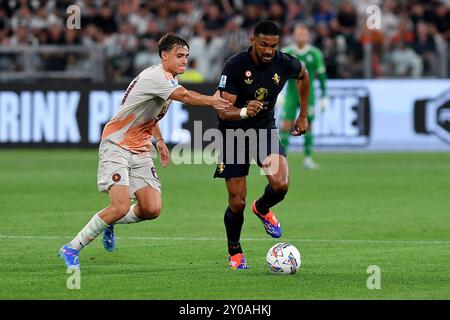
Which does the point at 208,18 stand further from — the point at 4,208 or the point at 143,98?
the point at 143,98

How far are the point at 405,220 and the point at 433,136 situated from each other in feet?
34.4

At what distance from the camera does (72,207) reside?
1609 centimetres

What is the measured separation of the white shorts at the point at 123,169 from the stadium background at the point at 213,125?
794 mm

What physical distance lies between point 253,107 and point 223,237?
3.31 meters

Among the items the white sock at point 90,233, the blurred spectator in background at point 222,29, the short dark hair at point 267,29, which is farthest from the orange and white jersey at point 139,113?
the blurred spectator in background at point 222,29

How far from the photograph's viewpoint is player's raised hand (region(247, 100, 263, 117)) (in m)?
10.1

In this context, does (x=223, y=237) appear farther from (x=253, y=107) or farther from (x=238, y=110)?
(x=253, y=107)

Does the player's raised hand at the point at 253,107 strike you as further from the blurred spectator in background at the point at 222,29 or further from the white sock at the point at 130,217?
the blurred spectator in background at the point at 222,29

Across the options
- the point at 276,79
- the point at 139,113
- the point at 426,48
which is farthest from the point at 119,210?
the point at 426,48

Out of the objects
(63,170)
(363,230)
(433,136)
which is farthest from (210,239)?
(433,136)

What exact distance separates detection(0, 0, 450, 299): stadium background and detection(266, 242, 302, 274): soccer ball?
4.5 inches

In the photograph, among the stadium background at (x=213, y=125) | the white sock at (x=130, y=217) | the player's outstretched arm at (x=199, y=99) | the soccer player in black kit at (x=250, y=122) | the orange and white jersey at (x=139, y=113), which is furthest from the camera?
the stadium background at (x=213, y=125)

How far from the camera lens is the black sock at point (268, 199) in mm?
11141

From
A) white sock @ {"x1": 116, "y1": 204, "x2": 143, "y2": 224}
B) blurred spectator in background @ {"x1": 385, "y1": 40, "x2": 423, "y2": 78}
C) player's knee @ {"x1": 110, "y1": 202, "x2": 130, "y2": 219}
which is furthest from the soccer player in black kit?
blurred spectator in background @ {"x1": 385, "y1": 40, "x2": 423, "y2": 78}
